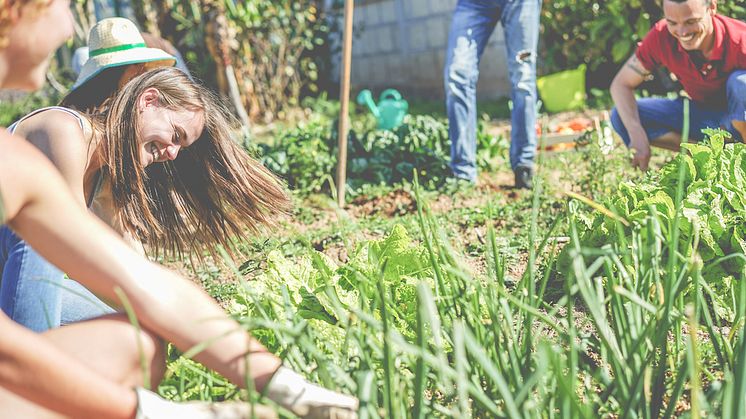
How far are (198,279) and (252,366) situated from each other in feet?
5.60

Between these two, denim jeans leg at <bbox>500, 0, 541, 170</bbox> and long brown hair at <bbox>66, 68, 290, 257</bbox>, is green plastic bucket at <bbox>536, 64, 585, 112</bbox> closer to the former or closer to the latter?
denim jeans leg at <bbox>500, 0, 541, 170</bbox>

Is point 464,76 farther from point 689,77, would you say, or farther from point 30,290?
point 30,290

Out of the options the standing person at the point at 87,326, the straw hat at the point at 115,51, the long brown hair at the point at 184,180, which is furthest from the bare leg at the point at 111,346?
the straw hat at the point at 115,51

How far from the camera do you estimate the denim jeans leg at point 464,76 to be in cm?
404

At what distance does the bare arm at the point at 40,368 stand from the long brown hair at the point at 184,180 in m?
0.92

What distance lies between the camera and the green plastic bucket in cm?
624

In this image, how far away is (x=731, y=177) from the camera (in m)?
2.32

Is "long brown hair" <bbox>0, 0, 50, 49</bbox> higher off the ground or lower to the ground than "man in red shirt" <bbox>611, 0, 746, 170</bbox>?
higher

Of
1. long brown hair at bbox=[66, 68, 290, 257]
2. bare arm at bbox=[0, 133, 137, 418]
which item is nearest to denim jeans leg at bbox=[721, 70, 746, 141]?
long brown hair at bbox=[66, 68, 290, 257]

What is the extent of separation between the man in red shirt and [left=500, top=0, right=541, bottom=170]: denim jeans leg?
42 cm

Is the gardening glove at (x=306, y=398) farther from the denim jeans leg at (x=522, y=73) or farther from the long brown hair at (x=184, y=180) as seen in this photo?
the denim jeans leg at (x=522, y=73)

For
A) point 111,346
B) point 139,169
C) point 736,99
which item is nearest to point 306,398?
point 111,346

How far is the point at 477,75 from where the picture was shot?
403cm

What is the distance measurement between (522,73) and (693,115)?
2.77ft
